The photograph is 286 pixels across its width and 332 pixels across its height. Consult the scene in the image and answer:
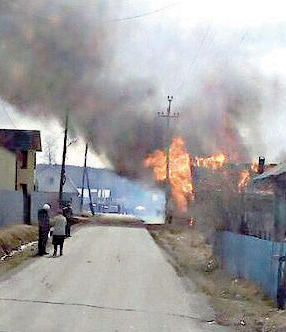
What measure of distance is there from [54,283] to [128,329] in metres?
4.60

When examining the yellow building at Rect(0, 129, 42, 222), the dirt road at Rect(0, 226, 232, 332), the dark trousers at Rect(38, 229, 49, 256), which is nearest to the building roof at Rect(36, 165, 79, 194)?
the yellow building at Rect(0, 129, 42, 222)

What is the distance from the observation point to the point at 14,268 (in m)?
15.1

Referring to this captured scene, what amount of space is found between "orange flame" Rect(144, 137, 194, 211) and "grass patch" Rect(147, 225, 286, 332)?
1946 centimetres

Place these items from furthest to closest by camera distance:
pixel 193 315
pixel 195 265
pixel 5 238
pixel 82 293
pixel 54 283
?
pixel 5 238 < pixel 195 265 < pixel 54 283 < pixel 82 293 < pixel 193 315

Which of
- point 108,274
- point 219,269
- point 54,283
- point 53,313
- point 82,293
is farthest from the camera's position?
point 219,269

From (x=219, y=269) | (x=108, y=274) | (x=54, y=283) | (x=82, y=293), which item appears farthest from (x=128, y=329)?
(x=219, y=269)

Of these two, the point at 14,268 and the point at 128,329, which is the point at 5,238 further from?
the point at 128,329

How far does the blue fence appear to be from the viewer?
1230cm

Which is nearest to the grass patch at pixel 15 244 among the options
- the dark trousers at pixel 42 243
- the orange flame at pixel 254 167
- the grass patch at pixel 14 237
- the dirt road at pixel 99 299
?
the grass patch at pixel 14 237

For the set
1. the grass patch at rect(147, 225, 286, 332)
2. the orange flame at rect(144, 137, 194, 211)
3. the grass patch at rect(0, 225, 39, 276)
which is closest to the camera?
the grass patch at rect(147, 225, 286, 332)

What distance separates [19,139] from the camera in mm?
43438

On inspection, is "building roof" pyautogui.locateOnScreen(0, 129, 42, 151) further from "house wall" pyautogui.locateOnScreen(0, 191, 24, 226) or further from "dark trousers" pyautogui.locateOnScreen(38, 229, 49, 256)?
"dark trousers" pyautogui.locateOnScreen(38, 229, 49, 256)

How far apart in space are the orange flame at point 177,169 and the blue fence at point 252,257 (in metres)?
22.5

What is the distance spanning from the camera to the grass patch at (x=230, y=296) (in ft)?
31.9
